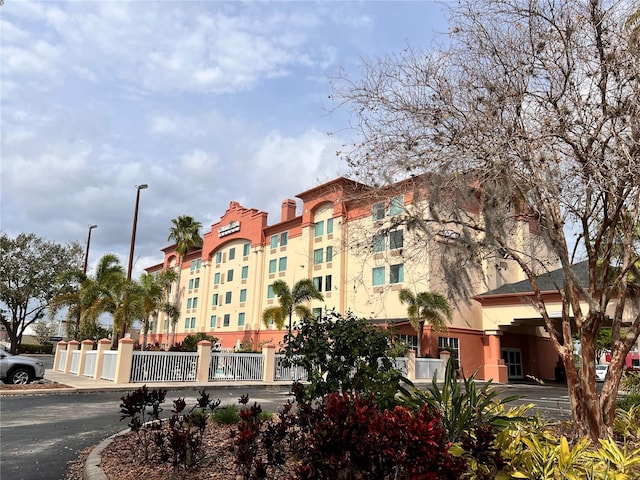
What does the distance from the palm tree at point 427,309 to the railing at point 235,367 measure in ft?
30.8

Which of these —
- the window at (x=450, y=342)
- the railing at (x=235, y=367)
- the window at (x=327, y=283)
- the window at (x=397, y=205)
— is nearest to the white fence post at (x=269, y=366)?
the railing at (x=235, y=367)

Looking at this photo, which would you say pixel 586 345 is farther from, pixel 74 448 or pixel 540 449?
pixel 74 448

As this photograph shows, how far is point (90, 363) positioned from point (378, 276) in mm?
17634

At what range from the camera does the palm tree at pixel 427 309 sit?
89.4 ft

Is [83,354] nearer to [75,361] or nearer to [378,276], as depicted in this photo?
[75,361]

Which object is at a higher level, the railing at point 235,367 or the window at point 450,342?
the window at point 450,342

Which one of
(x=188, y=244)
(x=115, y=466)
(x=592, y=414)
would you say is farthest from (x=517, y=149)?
(x=188, y=244)

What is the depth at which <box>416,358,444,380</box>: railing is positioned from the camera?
2670 centimetres

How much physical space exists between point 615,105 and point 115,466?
8106 millimetres

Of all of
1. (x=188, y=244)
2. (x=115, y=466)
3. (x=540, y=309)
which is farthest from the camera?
(x=188, y=244)

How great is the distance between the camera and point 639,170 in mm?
6098

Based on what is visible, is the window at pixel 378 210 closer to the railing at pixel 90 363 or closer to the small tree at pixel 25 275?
the railing at pixel 90 363

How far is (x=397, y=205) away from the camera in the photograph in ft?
25.9

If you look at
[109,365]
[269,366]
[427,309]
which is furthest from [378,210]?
[427,309]
